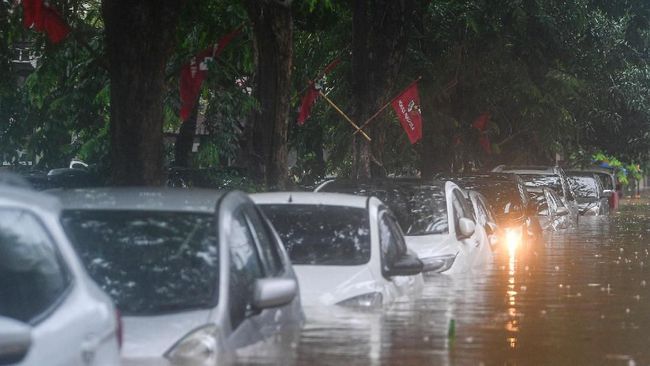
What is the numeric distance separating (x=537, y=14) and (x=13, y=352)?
35091mm

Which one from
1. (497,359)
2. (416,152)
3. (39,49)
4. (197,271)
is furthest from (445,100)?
(197,271)

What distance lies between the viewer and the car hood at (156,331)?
7.54 m

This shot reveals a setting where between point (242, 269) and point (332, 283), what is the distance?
3764 millimetres

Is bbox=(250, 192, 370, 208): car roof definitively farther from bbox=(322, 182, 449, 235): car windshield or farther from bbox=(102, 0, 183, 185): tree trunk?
bbox=(102, 0, 183, 185): tree trunk

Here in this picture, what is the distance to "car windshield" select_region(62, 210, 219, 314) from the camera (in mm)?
8062

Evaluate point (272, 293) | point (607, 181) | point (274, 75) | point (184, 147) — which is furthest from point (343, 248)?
point (607, 181)

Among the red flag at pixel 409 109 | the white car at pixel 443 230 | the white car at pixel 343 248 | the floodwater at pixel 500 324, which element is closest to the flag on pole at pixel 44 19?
the white car at pixel 443 230

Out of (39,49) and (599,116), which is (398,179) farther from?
(599,116)

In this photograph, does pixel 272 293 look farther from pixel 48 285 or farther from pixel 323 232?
pixel 323 232

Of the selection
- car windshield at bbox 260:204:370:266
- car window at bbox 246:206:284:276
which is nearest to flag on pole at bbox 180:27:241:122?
car windshield at bbox 260:204:370:266

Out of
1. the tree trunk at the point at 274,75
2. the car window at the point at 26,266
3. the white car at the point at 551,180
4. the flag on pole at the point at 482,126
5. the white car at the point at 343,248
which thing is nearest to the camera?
the car window at the point at 26,266

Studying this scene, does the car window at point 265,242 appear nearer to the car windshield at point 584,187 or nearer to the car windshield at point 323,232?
the car windshield at point 323,232

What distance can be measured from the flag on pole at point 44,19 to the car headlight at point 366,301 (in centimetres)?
846

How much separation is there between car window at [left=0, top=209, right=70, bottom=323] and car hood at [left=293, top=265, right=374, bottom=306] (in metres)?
5.80
